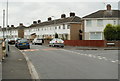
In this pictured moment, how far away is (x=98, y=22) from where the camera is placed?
52500 millimetres

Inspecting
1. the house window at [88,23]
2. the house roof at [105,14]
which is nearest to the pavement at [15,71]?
the house window at [88,23]

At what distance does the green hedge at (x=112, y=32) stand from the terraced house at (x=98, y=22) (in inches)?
Result: 140

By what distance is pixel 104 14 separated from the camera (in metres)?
52.8

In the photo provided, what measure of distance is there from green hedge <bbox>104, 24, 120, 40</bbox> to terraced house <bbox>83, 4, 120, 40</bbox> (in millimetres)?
3546

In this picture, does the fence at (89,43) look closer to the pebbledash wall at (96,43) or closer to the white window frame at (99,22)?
the pebbledash wall at (96,43)

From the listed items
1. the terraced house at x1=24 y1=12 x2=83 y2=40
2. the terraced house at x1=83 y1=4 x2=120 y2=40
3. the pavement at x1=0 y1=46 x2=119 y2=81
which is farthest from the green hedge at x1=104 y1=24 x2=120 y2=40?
the pavement at x1=0 y1=46 x2=119 y2=81

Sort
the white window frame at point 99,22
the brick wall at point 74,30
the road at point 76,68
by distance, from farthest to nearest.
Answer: the brick wall at point 74,30 < the white window frame at point 99,22 < the road at point 76,68

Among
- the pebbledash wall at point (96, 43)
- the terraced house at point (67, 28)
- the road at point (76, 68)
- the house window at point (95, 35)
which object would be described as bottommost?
the road at point (76, 68)

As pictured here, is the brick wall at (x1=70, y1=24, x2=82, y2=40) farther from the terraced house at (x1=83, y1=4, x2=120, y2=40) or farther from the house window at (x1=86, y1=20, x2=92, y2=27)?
the house window at (x1=86, y1=20, x2=92, y2=27)

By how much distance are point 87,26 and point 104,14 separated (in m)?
4.44

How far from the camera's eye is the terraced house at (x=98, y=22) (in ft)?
170

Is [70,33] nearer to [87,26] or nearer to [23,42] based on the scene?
[87,26]

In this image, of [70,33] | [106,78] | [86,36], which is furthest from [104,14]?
[106,78]

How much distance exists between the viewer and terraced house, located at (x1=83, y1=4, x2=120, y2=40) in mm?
51844
